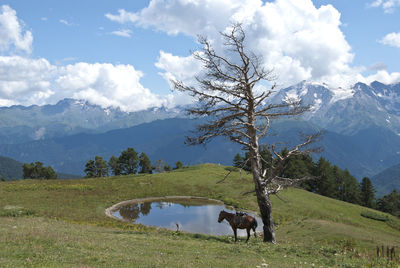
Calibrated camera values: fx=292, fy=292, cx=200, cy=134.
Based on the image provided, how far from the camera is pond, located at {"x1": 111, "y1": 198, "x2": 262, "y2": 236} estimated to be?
115 feet

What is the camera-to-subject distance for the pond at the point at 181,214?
35.1 metres

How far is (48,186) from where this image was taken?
54906mm

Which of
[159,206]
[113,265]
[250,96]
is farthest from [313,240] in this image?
[159,206]

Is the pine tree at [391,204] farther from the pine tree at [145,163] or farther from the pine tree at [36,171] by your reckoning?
the pine tree at [36,171]

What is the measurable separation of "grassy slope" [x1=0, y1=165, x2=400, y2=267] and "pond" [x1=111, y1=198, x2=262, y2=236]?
11.1 feet

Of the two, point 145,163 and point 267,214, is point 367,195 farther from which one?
point 267,214

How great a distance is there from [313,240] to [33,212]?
1222 inches

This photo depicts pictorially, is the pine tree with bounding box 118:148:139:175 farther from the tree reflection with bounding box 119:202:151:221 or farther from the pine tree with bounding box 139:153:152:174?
the tree reflection with bounding box 119:202:151:221

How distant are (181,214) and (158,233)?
17186mm

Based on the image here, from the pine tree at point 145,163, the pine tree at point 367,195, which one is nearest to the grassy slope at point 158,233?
the pine tree at point 367,195

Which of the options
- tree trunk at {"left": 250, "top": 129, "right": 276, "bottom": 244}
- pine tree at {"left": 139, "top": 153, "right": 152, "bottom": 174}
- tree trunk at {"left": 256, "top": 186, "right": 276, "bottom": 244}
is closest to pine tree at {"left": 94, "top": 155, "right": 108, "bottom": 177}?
pine tree at {"left": 139, "top": 153, "right": 152, "bottom": 174}

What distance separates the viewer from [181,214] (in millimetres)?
41625

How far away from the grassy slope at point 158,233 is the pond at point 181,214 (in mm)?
3382

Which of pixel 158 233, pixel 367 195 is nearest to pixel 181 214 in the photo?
pixel 158 233
